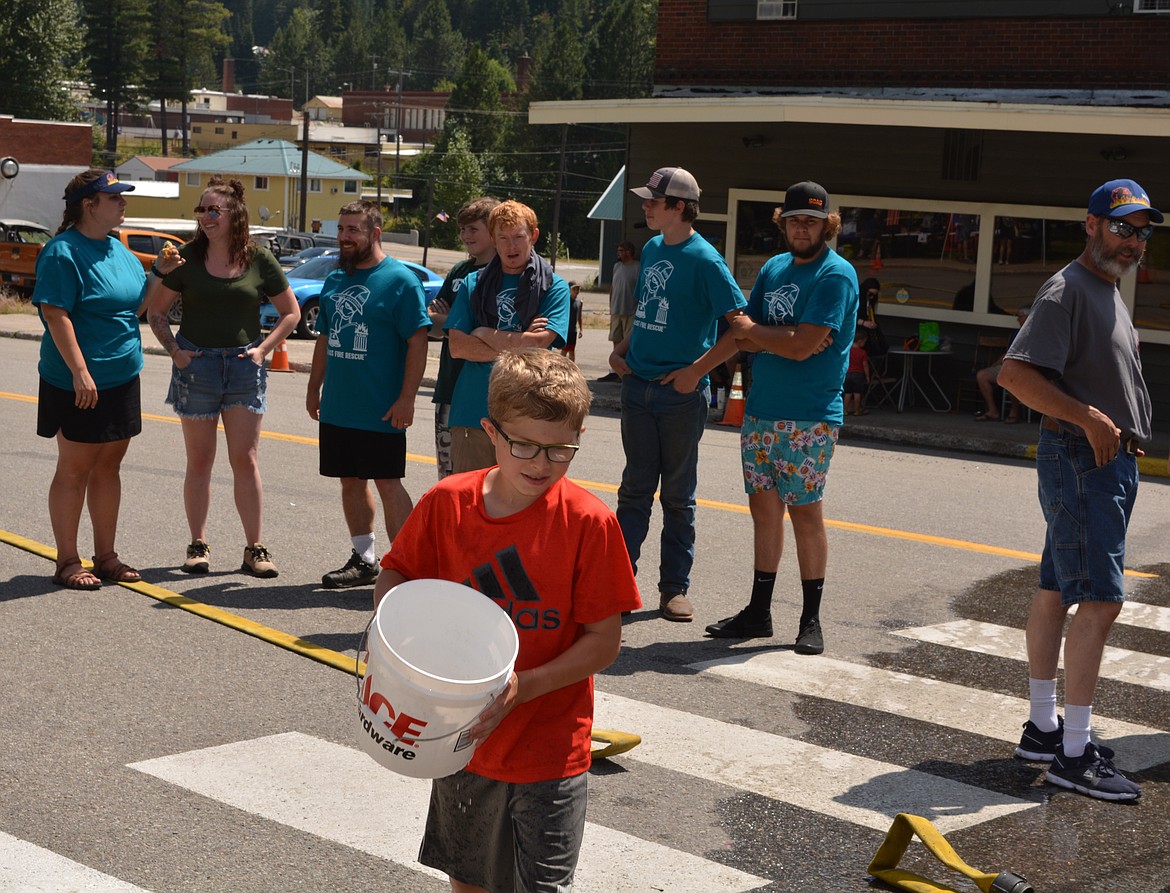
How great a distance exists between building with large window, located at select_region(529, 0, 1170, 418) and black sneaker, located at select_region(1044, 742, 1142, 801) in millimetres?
11641

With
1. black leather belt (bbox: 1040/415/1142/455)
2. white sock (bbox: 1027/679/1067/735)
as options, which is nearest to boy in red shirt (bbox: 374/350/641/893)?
black leather belt (bbox: 1040/415/1142/455)

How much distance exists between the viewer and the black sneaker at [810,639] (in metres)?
7.04

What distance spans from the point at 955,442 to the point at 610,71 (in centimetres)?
11184

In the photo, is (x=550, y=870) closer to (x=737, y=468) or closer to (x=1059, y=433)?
(x=1059, y=433)

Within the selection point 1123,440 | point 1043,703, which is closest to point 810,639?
point 1043,703

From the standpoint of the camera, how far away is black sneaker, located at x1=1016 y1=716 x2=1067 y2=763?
565 cm

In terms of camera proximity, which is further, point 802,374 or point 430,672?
point 802,374

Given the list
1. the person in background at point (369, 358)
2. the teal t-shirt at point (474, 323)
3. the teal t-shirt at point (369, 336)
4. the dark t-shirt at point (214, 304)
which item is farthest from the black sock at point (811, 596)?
the dark t-shirt at point (214, 304)

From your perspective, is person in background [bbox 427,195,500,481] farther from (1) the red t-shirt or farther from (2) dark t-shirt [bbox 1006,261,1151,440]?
(1) the red t-shirt

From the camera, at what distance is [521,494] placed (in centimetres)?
327

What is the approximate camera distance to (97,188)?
7285 millimetres

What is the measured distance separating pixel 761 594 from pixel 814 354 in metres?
1.22

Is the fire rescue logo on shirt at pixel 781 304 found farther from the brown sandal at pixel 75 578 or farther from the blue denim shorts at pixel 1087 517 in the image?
the brown sandal at pixel 75 578

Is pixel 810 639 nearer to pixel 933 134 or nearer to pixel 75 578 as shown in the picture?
pixel 75 578
